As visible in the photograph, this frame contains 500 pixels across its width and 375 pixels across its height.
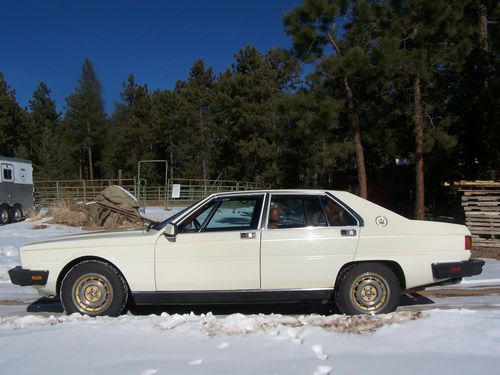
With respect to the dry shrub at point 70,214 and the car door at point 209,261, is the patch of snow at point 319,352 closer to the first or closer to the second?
the car door at point 209,261

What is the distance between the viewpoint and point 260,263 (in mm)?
5828

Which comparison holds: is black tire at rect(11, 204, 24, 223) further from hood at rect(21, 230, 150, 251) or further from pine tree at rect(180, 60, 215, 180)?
pine tree at rect(180, 60, 215, 180)

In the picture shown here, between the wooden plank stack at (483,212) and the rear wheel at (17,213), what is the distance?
16750mm

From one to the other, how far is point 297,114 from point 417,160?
179 inches

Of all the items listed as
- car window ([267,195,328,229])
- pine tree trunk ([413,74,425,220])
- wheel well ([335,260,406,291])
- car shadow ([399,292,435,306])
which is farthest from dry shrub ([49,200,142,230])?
wheel well ([335,260,406,291])

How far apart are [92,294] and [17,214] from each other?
695 inches

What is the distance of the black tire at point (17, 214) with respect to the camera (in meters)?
21.4

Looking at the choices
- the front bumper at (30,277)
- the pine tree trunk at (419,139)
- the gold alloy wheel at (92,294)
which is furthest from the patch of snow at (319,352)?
the pine tree trunk at (419,139)

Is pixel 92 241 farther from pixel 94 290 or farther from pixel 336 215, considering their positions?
pixel 336 215

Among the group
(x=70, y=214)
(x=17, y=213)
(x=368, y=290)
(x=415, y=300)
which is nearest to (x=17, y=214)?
(x=17, y=213)

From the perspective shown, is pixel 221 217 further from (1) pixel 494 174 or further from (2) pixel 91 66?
(2) pixel 91 66

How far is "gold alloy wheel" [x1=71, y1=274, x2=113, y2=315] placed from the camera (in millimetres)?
5879

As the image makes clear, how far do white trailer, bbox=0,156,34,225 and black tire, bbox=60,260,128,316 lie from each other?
16260 mm

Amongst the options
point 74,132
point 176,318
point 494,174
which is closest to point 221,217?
point 176,318
